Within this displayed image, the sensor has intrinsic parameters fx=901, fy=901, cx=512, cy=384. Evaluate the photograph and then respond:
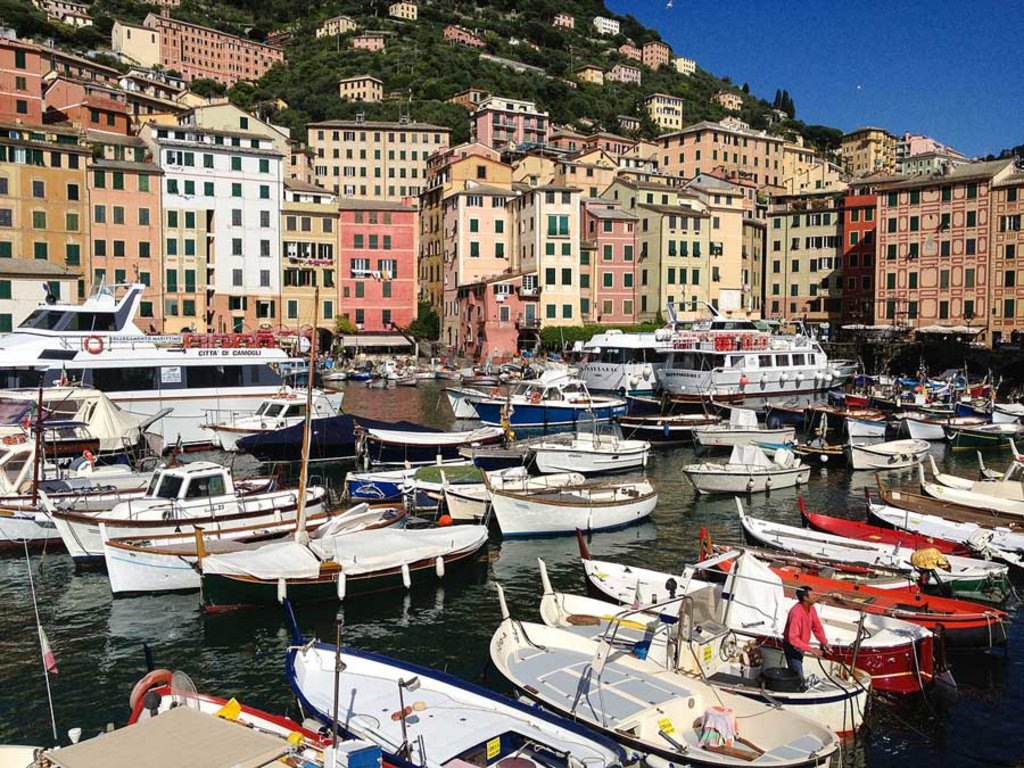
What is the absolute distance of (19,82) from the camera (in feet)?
249

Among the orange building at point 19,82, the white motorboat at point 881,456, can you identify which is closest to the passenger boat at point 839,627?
the white motorboat at point 881,456

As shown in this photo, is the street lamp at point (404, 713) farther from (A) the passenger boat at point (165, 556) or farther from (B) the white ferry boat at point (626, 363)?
(B) the white ferry boat at point (626, 363)

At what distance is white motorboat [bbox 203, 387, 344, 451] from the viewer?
36688mm

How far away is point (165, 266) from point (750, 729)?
68.8 m

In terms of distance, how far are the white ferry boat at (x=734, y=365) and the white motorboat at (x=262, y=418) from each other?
71.7 ft

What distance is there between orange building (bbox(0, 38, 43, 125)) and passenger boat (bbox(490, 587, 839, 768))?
77.1 m

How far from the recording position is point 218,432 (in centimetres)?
3697

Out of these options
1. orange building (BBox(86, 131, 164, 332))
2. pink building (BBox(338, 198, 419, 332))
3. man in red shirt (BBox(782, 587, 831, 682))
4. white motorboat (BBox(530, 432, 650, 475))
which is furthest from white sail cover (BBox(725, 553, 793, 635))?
pink building (BBox(338, 198, 419, 332))

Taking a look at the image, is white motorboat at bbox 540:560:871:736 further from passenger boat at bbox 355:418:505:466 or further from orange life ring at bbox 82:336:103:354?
orange life ring at bbox 82:336:103:354

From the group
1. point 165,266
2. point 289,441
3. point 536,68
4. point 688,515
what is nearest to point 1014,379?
point 688,515

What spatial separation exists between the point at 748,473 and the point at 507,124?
334 feet

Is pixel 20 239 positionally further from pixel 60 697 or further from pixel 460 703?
pixel 460 703

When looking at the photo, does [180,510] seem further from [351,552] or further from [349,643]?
[349,643]

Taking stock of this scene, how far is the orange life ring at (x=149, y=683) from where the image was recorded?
11656 millimetres
